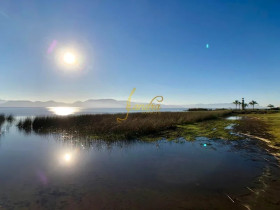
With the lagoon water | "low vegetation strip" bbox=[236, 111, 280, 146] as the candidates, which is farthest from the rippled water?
Answer: "low vegetation strip" bbox=[236, 111, 280, 146]

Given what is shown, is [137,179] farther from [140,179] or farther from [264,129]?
[264,129]

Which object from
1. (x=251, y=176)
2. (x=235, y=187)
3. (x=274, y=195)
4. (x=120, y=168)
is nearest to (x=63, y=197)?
(x=120, y=168)

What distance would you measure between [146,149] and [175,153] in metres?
1.83

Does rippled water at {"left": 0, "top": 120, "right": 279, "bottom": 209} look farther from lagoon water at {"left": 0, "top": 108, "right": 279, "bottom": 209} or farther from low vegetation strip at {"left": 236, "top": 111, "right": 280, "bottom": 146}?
low vegetation strip at {"left": 236, "top": 111, "right": 280, "bottom": 146}

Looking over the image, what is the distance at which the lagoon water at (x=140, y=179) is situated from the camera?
438 centimetres

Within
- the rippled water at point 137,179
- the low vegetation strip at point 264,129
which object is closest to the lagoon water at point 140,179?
the rippled water at point 137,179

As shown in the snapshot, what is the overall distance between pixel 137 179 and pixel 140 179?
11cm

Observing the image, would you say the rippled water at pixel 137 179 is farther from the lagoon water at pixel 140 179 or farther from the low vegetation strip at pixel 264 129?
the low vegetation strip at pixel 264 129

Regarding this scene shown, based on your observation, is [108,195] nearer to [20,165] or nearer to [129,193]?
[129,193]

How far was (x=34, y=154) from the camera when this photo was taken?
9539 millimetres

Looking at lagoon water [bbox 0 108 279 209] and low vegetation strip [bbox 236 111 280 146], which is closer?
lagoon water [bbox 0 108 279 209]

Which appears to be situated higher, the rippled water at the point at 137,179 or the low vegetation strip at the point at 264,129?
the low vegetation strip at the point at 264,129

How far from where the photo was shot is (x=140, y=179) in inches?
231

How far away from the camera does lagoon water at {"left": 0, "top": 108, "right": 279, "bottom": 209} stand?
438cm
